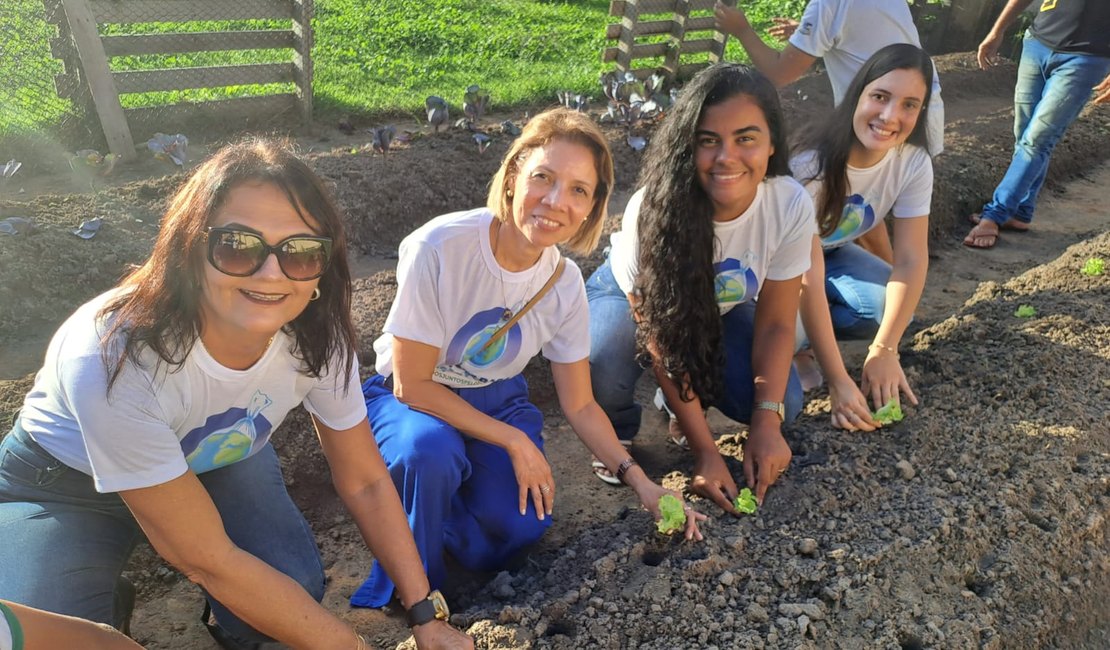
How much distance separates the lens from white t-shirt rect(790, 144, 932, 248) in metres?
3.39

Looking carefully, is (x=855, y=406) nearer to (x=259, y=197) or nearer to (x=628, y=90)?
(x=259, y=197)

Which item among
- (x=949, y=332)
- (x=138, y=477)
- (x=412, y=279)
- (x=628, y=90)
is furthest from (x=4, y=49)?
(x=949, y=332)

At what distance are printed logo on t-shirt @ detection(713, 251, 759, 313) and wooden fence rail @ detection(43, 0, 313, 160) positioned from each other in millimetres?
4097

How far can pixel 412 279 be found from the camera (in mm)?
2363

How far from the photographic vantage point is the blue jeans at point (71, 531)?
191cm

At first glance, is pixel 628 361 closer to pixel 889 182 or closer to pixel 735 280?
pixel 735 280

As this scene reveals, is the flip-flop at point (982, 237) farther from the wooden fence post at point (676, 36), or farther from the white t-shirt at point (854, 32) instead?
the wooden fence post at point (676, 36)

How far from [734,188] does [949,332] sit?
5.36 ft

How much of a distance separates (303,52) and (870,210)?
13.5 ft

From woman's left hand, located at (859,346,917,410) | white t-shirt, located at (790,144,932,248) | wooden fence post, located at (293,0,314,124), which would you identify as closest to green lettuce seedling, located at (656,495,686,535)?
woman's left hand, located at (859,346,917,410)

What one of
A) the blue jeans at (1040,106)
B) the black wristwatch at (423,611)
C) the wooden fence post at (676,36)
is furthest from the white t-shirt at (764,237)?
the wooden fence post at (676,36)

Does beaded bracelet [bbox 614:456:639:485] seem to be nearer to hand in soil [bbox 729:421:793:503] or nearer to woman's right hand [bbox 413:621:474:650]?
hand in soil [bbox 729:421:793:503]

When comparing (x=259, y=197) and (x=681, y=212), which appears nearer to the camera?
(x=259, y=197)

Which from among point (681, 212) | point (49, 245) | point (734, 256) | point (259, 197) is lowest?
Answer: point (49, 245)
